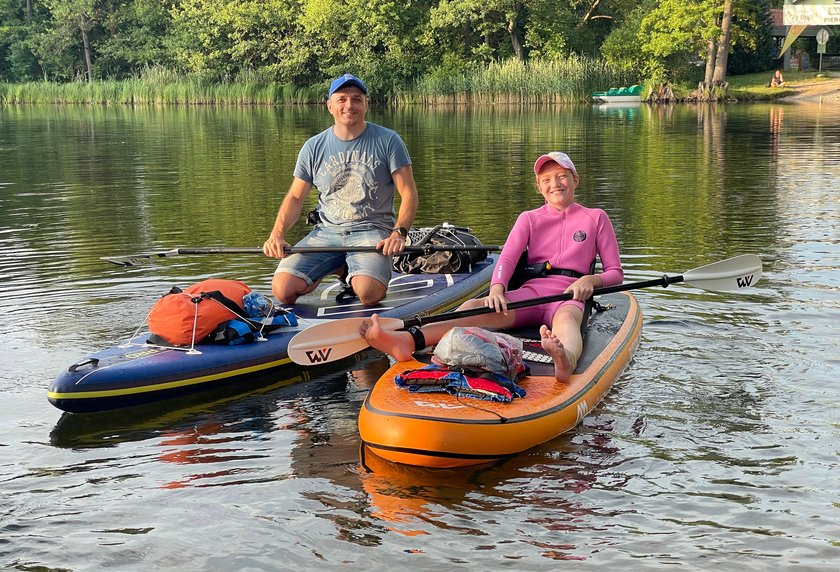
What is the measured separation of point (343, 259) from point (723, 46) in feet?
124

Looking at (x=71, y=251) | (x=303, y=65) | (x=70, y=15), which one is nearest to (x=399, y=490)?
(x=71, y=251)

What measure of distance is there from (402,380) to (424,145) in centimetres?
1887

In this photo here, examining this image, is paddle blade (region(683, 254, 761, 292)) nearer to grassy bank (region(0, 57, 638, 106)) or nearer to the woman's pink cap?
the woman's pink cap

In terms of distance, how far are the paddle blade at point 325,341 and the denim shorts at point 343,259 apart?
1030 mm

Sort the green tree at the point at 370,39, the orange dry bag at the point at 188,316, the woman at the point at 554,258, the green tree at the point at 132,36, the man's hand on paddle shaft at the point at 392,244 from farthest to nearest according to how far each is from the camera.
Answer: the green tree at the point at 132,36 → the green tree at the point at 370,39 → the man's hand on paddle shaft at the point at 392,244 → the orange dry bag at the point at 188,316 → the woman at the point at 554,258

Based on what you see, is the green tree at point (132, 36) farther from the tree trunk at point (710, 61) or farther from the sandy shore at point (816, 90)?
the sandy shore at point (816, 90)

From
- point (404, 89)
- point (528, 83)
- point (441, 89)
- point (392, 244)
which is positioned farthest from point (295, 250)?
point (404, 89)

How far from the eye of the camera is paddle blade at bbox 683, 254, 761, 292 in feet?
22.2

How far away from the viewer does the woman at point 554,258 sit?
236 inches

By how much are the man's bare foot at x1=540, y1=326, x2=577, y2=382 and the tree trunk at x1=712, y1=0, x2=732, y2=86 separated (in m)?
39.2

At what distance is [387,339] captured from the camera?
18.5 ft

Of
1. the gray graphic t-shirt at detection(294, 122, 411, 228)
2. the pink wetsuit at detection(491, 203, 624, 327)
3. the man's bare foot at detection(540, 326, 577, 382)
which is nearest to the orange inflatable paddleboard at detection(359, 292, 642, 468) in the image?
the man's bare foot at detection(540, 326, 577, 382)

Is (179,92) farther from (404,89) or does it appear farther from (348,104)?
(348,104)

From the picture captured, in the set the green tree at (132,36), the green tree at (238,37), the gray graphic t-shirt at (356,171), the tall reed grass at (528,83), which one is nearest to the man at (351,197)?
the gray graphic t-shirt at (356,171)
